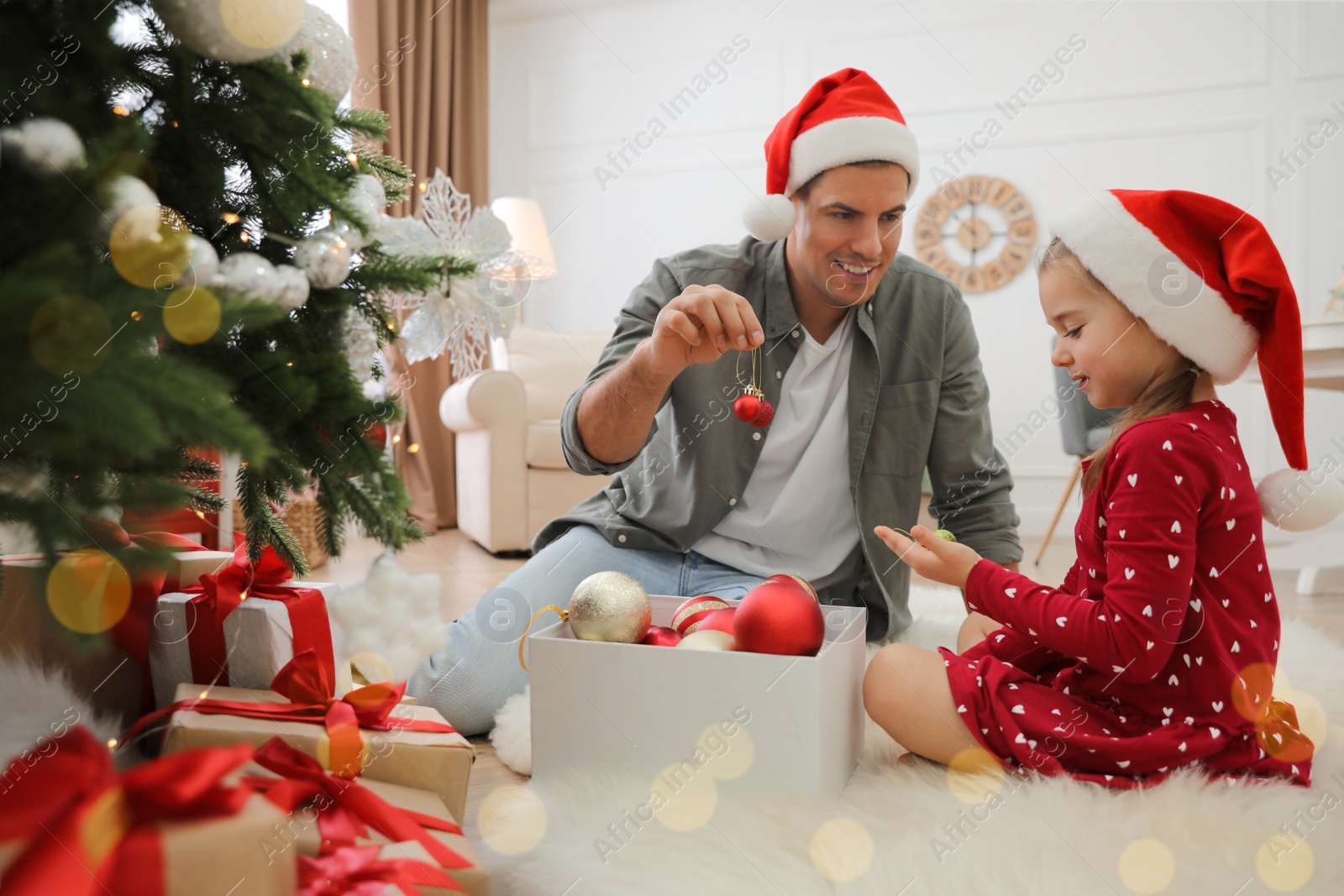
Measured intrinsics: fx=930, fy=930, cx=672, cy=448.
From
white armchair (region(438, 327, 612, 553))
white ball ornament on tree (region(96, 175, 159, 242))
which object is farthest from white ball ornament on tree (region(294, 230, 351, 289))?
white armchair (region(438, 327, 612, 553))

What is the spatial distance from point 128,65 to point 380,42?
12.7 feet

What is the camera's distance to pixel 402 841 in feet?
2.21

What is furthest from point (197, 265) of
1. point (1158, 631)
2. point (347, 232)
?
point (1158, 631)

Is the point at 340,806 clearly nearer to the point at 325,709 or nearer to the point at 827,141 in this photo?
the point at 325,709

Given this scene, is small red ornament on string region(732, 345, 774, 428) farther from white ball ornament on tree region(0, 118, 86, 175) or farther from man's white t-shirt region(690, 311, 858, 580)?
white ball ornament on tree region(0, 118, 86, 175)

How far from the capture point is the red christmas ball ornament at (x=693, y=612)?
1.10 metres

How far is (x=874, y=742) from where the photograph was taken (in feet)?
3.78

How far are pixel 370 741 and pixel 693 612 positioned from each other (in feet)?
1.46

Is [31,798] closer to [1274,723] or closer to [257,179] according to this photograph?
[257,179]

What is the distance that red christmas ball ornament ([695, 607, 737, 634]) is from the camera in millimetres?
1025

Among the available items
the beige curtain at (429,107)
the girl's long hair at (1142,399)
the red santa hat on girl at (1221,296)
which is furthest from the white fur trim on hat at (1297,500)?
the beige curtain at (429,107)

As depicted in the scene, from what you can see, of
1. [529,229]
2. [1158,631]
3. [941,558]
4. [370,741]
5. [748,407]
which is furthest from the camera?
[529,229]

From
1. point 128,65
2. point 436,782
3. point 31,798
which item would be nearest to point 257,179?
point 128,65

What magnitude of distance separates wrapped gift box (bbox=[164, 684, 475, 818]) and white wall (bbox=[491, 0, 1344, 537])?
3.19 meters
